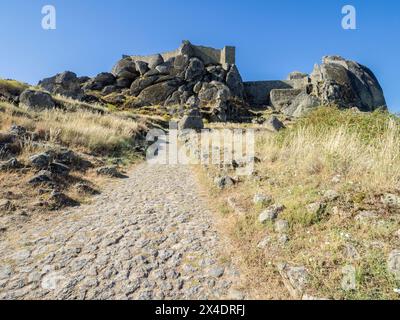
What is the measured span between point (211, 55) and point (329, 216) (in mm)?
70430

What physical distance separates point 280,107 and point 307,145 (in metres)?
56.4

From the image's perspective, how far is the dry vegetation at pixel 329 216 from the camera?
3.78 meters

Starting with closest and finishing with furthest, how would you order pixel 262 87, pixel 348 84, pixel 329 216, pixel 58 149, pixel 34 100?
pixel 329 216
pixel 58 149
pixel 34 100
pixel 348 84
pixel 262 87

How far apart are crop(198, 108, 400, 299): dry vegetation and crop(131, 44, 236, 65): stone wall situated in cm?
6511

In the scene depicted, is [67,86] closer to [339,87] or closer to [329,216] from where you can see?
[329,216]

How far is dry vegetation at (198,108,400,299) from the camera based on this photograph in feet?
12.4

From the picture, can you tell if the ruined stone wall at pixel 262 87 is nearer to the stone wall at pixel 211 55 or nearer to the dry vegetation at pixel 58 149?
the stone wall at pixel 211 55

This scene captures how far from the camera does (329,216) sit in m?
5.02

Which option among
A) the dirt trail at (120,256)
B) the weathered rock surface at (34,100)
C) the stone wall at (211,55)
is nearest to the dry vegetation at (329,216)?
the dirt trail at (120,256)

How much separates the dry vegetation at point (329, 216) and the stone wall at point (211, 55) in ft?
214

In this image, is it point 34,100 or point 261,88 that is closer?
point 34,100

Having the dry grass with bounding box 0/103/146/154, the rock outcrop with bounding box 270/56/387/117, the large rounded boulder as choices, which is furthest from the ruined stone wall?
the dry grass with bounding box 0/103/146/154

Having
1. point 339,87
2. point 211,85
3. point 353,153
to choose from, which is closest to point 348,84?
point 339,87
